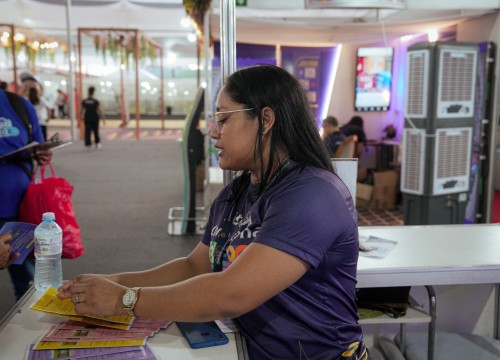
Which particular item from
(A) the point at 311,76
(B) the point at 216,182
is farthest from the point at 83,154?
(B) the point at 216,182

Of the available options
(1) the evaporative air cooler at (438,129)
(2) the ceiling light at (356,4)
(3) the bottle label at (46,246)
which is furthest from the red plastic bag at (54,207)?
(1) the evaporative air cooler at (438,129)

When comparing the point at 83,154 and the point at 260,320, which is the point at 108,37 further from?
the point at 260,320

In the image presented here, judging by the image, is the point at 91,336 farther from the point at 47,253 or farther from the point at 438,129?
the point at 438,129

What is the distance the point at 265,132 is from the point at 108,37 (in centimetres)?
1362

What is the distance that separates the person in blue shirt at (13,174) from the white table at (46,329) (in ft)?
4.49

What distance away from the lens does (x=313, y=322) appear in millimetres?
1391

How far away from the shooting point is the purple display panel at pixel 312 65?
8.54 m

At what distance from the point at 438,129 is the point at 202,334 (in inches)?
158

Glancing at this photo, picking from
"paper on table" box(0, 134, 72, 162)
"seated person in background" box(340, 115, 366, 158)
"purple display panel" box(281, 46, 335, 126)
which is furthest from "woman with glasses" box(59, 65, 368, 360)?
"purple display panel" box(281, 46, 335, 126)

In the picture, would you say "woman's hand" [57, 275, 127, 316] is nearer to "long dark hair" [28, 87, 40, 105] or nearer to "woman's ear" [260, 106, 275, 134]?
"woman's ear" [260, 106, 275, 134]

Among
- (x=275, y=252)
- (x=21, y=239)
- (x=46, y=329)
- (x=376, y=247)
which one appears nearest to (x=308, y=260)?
(x=275, y=252)

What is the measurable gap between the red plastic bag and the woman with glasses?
4.60ft

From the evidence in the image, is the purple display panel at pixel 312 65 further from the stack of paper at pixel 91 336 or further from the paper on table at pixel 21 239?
the stack of paper at pixel 91 336

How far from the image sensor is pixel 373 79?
849cm
